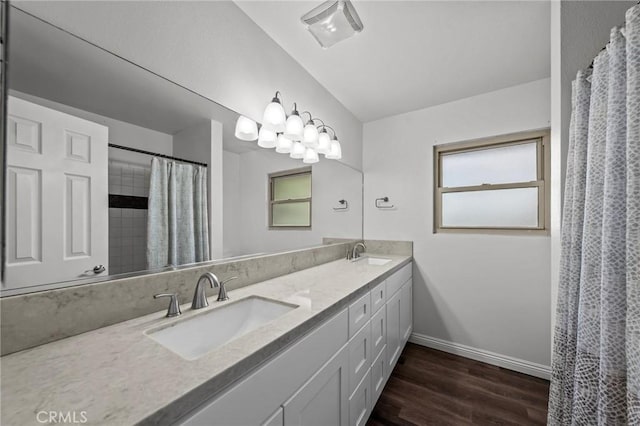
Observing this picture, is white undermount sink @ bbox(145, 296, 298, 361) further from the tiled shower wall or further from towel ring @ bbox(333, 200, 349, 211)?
towel ring @ bbox(333, 200, 349, 211)

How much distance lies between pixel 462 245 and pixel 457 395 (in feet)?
3.86

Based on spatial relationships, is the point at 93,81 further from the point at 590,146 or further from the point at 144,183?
the point at 590,146

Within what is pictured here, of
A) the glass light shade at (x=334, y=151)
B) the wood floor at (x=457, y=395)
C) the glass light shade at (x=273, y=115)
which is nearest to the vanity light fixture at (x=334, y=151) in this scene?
the glass light shade at (x=334, y=151)

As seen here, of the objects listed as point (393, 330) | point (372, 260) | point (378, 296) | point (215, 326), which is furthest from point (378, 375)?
point (215, 326)

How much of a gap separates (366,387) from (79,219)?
5.13 feet

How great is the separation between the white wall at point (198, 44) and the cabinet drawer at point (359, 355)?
4.55ft

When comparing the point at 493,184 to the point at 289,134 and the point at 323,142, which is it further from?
the point at 289,134

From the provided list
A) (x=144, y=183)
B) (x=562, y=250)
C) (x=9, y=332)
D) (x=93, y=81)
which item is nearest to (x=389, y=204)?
(x=562, y=250)

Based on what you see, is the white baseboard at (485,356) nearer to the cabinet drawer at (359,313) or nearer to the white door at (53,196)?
the cabinet drawer at (359,313)

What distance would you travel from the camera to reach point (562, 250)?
1.01 meters

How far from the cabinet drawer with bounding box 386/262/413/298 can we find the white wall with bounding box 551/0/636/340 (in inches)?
36.6

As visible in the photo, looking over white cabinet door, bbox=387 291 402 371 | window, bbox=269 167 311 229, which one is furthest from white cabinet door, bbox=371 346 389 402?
window, bbox=269 167 311 229

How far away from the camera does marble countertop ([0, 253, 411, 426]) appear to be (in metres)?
0.46

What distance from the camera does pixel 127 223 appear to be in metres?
0.89
